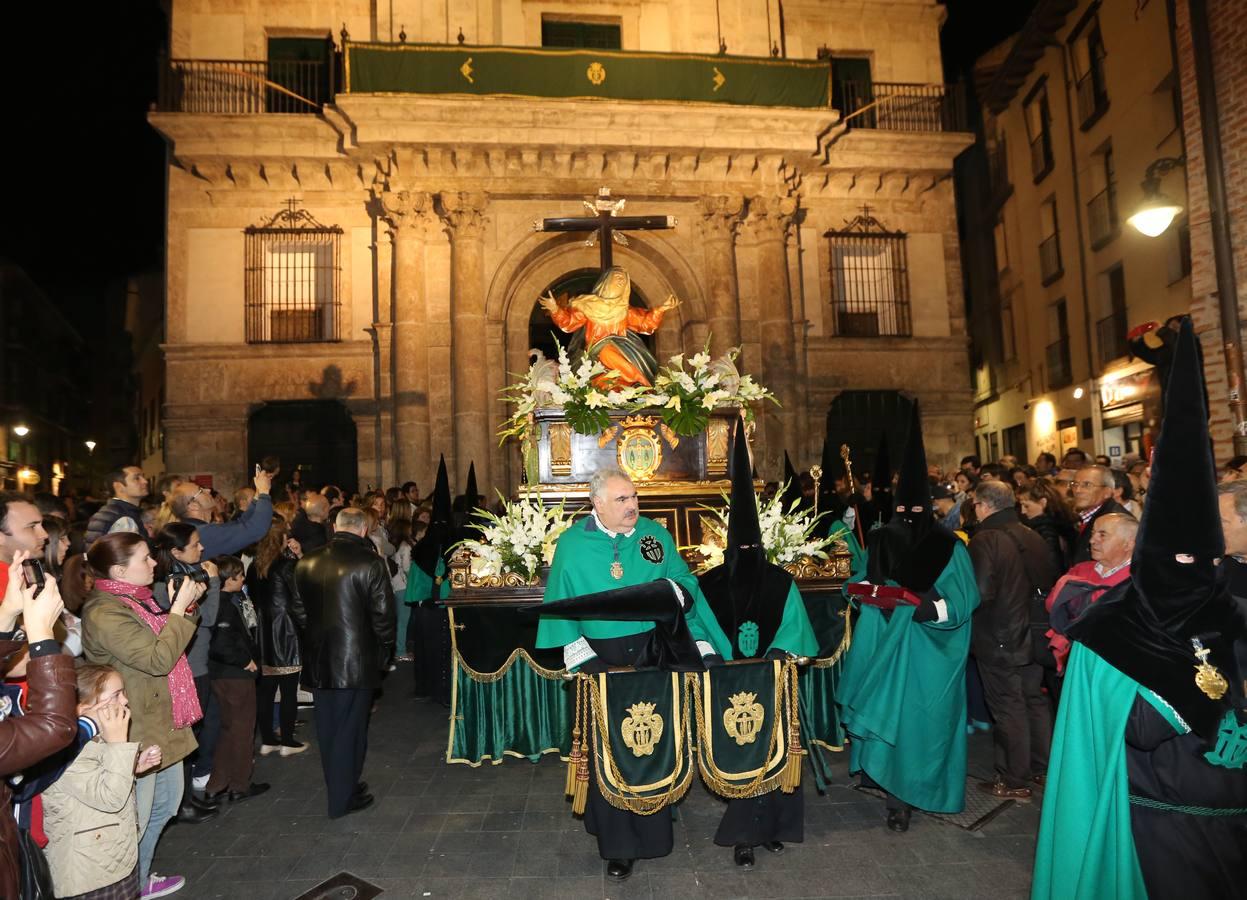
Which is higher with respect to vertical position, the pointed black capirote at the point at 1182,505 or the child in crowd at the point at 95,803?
the pointed black capirote at the point at 1182,505

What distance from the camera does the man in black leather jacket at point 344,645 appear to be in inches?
208

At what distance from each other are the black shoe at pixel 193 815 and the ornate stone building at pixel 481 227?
1031 cm

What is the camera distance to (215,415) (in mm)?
16250

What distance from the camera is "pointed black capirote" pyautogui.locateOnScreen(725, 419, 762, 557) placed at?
14.0 feet

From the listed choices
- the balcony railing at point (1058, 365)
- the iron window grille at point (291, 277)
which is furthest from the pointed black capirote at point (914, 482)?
the balcony railing at point (1058, 365)

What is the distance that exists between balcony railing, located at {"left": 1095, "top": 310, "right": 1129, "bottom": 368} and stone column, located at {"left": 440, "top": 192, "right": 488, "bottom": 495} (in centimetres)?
1389

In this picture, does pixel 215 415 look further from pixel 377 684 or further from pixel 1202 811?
pixel 1202 811

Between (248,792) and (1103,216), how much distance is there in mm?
20166

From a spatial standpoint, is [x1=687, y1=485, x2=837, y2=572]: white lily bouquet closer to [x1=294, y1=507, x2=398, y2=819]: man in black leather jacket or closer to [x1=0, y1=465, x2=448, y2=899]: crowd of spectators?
[x1=294, y1=507, x2=398, y2=819]: man in black leather jacket

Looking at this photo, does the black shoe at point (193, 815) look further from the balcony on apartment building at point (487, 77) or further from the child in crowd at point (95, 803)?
the balcony on apartment building at point (487, 77)

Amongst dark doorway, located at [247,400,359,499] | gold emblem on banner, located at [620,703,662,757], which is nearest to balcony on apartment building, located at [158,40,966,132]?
dark doorway, located at [247,400,359,499]

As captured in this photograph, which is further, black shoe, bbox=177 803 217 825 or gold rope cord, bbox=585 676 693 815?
black shoe, bbox=177 803 217 825

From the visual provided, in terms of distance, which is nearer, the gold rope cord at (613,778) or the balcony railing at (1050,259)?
the gold rope cord at (613,778)

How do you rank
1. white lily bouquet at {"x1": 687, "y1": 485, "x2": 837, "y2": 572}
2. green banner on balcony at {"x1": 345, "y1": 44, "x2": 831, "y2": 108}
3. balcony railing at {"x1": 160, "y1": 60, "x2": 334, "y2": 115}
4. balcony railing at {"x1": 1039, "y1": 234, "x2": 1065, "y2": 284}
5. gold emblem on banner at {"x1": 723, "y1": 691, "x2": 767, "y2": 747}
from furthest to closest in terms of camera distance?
balcony railing at {"x1": 1039, "y1": 234, "x2": 1065, "y2": 284} → balcony railing at {"x1": 160, "y1": 60, "x2": 334, "y2": 115} → green banner on balcony at {"x1": 345, "y1": 44, "x2": 831, "y2": 108} → white lily bouquet at {"x1": 687, "y1": 485, "x2": 837, "y2": 572} → gold emblem on banner at {"x1": 723, "y1": 691, "x2": 767, "y2": 747}
